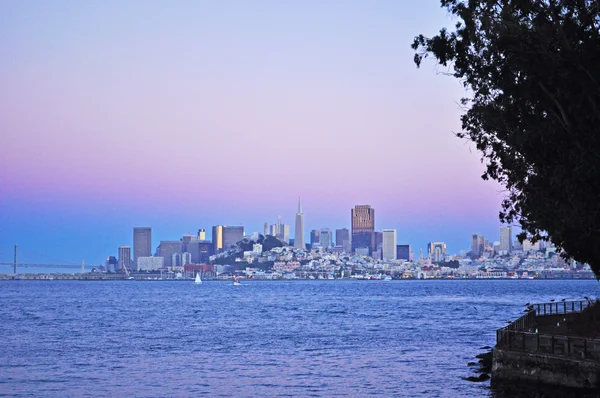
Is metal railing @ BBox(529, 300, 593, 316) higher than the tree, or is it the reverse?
the tree

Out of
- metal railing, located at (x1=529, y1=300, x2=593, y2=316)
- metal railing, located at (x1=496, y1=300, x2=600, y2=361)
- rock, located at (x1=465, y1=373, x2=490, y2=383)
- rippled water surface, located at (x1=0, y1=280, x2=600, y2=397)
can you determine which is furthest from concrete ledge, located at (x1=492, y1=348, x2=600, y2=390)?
metal railing, located at (x1=529, y1=300, x2=593, y2=316)

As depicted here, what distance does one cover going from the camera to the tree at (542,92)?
29.9 m

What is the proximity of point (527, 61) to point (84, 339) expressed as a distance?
43331mm

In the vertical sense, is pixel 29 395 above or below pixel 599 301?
below

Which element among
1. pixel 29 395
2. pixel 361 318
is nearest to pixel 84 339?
pixel 29 395

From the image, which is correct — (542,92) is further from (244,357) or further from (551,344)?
(244,357)

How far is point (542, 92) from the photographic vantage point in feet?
104

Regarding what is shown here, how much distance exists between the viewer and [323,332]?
228 ft

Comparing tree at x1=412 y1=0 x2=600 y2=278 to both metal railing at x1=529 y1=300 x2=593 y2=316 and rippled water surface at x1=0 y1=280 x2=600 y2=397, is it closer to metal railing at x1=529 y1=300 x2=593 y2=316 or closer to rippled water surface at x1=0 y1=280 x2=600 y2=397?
rippled water surface at x1=0 y1=280 x2=600 y2=397

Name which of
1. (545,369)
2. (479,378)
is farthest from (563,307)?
(545,369)

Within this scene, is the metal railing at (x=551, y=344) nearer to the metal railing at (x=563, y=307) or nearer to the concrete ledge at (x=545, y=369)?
the concrete ledge at (x=545, y=369)

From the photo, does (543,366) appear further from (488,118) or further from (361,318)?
(361,318)

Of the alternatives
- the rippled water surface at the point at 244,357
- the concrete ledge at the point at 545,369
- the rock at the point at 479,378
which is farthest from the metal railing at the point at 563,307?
the concrete ledge at the point at 545,369

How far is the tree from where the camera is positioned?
98.0 ft
